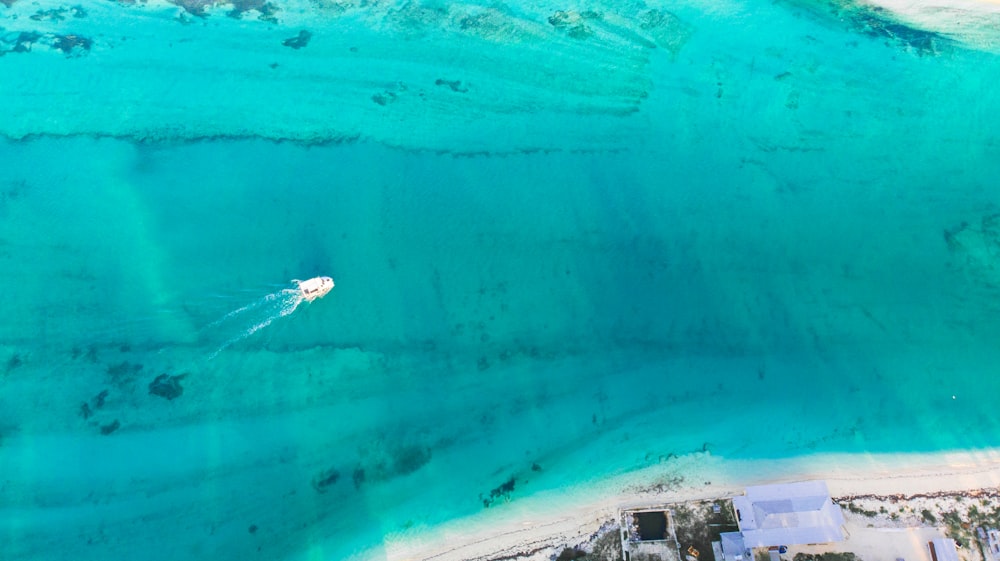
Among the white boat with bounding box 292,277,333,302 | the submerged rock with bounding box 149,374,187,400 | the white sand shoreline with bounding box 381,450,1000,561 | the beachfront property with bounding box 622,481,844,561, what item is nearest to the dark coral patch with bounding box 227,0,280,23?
the white boat with bounding box 292,277,333,302

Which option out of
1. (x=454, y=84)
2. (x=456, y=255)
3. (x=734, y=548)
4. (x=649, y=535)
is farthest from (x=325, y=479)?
(x=454, y=84)

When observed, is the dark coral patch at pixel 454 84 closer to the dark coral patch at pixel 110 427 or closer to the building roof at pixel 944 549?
the dark coral patch at pixel 110 427

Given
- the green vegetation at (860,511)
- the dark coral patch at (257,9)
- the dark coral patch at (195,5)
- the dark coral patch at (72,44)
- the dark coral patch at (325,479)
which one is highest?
the dark coral patch at (257,9)

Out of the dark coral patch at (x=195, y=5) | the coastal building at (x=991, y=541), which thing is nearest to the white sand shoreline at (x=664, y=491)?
the coastal building at (x=991, y=541)

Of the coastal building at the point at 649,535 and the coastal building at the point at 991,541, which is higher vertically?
the coastal building at the point at 991,541

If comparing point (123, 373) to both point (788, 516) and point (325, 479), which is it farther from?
point (788, 516)

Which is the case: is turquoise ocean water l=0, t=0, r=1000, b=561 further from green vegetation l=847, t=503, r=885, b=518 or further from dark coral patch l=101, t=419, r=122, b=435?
green vegetation l=847, t=503, r=885, b=518
